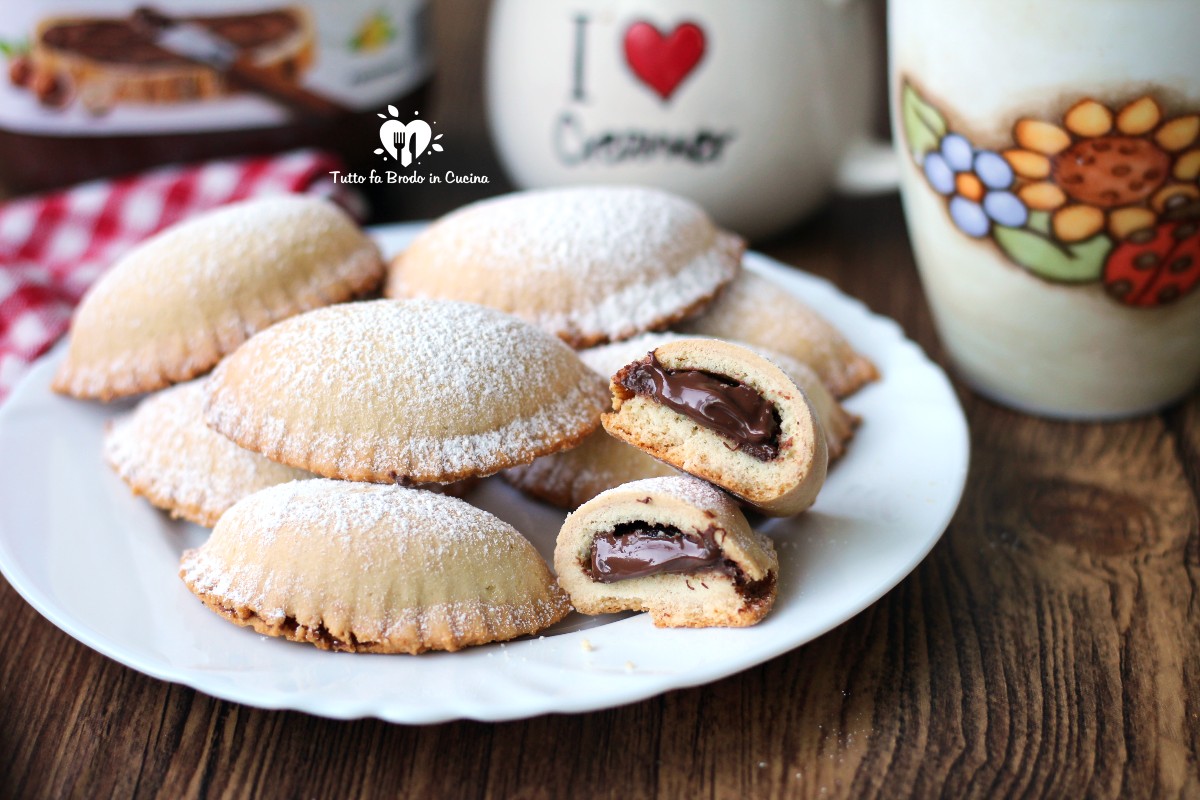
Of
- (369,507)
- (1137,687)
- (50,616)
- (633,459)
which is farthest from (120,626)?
(1137,687)

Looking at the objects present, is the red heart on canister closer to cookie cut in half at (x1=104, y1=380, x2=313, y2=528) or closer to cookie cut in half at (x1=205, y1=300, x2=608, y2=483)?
cookie cut in half at (x1=205, y1=300, x2=608, y2=483)

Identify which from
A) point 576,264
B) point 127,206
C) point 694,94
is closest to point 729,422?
point 576,264

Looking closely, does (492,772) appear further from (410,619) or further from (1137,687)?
(1137,687)

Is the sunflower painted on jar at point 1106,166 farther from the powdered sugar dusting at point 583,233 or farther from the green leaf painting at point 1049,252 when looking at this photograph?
the powdered sugar dusting at point 583,233

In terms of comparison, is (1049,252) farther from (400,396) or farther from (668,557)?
(400,396)

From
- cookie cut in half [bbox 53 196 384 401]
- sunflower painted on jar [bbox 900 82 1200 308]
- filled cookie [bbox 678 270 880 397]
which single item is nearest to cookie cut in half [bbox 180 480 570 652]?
cookie cut in half [bbox 53 196 384 401]
